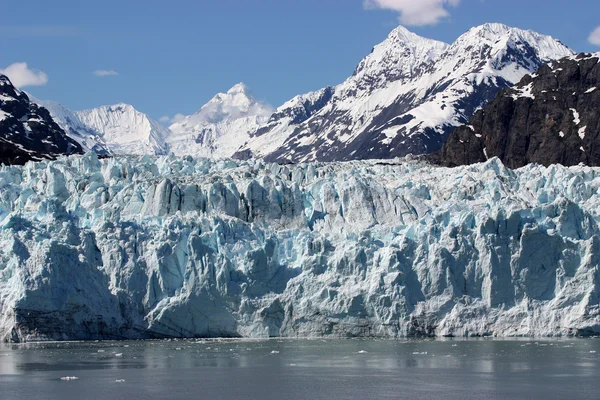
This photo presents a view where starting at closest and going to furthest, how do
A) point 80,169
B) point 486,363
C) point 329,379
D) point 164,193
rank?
point 329,379 < point 486,363 < point 164,193 < point 80,169

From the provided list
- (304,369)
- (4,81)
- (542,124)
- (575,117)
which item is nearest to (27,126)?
(4,81)

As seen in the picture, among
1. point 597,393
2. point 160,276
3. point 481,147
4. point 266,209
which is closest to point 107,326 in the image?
point 160,276

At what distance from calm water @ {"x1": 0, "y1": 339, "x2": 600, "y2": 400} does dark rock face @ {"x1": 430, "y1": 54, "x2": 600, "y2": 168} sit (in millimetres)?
57915

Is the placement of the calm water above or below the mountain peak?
below

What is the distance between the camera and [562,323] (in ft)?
156

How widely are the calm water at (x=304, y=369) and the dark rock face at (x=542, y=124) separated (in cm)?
5792

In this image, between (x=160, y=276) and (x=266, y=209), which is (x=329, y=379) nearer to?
(x=160, y=276)

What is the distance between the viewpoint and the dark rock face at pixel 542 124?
102 metres

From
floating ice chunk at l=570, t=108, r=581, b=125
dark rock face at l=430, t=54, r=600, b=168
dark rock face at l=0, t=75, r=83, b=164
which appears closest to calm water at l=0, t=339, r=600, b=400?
dark rock face at l=430, t=54, r=600, b=168

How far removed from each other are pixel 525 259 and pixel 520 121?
6211 cm

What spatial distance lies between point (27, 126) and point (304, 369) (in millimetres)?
92884

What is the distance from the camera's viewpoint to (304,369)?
37.5m

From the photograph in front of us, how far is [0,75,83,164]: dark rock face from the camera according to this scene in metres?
116

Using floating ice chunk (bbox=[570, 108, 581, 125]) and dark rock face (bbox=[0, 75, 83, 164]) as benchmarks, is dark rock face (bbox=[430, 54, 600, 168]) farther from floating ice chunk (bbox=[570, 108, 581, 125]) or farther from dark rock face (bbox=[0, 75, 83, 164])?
dark rock face (bbox=[0, 75, 83, 164])
